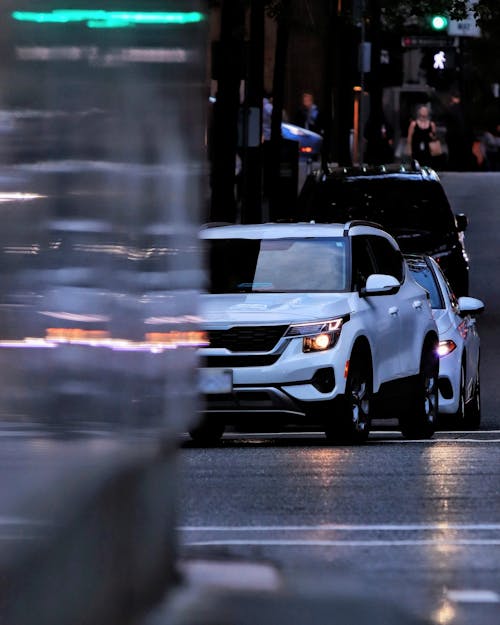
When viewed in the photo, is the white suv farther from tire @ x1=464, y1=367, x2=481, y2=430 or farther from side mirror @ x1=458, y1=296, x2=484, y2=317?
side mirror @ x1=458, y1=296, x2=484, y2=317

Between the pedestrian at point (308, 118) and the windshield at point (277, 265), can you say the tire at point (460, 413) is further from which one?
the pedestrian at point (308, 118)

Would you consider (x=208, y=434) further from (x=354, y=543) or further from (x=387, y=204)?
(x=387, y=204)

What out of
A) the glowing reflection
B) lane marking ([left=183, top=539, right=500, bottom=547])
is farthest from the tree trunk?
the glowing reflection

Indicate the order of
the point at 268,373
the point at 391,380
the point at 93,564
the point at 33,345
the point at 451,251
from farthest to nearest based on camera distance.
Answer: the point at 451,251
the point at 391,380
the point at 268,373
the point at 93,564
the point at 33,345

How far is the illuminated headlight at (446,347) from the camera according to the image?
632 inches

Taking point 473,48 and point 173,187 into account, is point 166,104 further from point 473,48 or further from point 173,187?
point 473,48

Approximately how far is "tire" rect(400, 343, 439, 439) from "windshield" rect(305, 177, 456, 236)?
292 inches

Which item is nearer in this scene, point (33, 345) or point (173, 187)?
point (33, 345)

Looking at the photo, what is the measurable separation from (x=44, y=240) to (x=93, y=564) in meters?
0.67

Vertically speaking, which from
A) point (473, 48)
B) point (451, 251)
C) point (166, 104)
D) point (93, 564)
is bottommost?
point (473, 48)

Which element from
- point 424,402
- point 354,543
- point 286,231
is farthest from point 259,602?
point 424,402

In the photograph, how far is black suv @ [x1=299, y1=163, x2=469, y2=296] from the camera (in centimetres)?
2262

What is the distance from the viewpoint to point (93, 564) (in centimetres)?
352

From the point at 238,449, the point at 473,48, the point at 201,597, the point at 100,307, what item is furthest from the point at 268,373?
the point at 473,48
